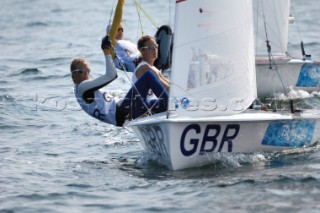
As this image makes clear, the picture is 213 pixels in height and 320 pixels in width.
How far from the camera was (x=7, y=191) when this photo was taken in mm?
7031

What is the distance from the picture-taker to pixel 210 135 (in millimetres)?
7305

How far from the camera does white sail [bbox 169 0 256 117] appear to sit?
707 cm

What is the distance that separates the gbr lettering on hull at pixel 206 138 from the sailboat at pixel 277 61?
504cm

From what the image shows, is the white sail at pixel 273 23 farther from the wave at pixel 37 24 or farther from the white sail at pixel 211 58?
the wave at pixel 37 24

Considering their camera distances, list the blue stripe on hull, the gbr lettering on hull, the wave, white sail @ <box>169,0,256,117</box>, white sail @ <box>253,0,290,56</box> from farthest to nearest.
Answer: the wave
white sail @ <box>253,0,290,56</box>
the blue stripe on hull
the gbr lettering on hull
white sail @ <box>169,0,256,117</box>

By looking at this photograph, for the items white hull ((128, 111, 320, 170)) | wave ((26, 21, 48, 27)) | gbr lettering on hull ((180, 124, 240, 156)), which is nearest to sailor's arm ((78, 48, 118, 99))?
white hull ((128, 111, 320, 170))

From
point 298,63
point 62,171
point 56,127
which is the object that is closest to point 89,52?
point 298,63

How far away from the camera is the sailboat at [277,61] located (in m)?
12.5

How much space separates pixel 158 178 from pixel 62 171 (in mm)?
1106

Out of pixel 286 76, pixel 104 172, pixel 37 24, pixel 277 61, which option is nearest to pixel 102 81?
pixel 104 172

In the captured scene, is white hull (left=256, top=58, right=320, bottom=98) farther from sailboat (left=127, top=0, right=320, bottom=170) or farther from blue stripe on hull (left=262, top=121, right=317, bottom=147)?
sailboat (left=127, top=0, right=320, bottom=170)

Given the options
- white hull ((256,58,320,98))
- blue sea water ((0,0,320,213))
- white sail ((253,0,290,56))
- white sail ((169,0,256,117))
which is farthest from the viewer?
white hull ((256,58,320,98))

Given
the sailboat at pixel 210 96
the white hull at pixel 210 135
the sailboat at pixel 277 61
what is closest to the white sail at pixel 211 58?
the sailboat at pixel 210 96

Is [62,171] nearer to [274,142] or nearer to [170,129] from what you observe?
[170,129]
